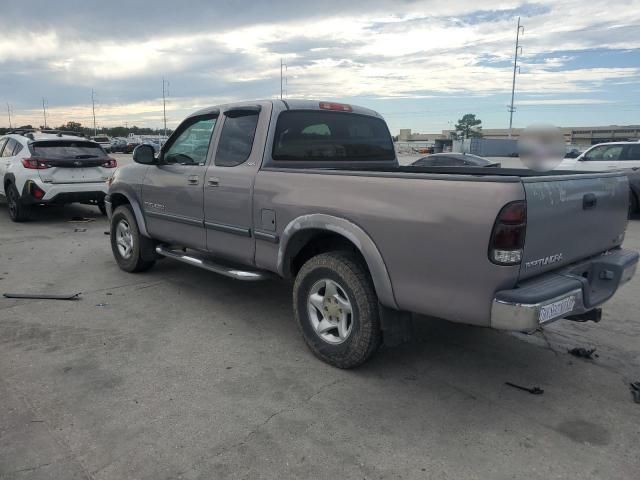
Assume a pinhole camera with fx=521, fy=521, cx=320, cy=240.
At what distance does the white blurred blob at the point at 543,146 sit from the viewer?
12.9 ft

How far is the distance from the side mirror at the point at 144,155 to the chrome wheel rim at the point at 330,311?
258cm

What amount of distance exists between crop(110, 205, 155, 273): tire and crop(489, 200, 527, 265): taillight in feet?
14.3

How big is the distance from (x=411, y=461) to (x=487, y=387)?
42.5 inches

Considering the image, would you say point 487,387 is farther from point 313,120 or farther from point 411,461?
point 313,120

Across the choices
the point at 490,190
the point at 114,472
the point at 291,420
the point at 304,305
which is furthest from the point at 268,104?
the point at 114,472

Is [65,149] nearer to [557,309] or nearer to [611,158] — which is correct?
[557,309]

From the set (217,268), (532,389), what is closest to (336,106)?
(217,268)

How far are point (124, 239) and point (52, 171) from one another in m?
4.29

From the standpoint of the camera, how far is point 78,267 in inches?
265

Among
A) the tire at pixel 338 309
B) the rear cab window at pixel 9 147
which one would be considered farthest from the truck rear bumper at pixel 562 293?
the rear cab window at pixel 9 147

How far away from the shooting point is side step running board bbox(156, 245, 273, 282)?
14.3 ft

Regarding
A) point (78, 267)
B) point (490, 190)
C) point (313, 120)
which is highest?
point (313, 120)

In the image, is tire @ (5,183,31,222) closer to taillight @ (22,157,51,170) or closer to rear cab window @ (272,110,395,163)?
taillight @ (22,157,51,170)

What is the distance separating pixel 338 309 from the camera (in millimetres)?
3709
